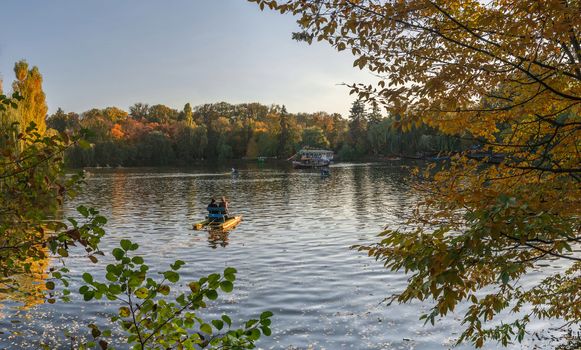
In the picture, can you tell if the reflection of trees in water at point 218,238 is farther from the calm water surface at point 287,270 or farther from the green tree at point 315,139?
the green tree at point 315,139

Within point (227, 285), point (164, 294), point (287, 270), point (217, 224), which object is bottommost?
point (287, 270)

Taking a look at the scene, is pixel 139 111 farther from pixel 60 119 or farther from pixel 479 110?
pixel 479 110

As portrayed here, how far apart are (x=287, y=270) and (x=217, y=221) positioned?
10944mm

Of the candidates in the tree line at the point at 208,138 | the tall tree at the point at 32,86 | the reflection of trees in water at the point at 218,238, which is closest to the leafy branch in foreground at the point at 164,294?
the reflection of trees in water at the point at 218,238

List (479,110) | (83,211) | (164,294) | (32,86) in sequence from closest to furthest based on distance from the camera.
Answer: (164,294)
(83,211)
(479,110)
(32,86)

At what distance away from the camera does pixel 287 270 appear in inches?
777

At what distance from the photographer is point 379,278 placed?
1797 cm

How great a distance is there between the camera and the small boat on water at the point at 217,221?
28.7m

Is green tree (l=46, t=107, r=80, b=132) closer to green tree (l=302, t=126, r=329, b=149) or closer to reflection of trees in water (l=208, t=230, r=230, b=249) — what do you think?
green tree (l=302, t=126, r=329, b=149)

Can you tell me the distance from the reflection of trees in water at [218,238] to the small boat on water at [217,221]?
0.59 metres

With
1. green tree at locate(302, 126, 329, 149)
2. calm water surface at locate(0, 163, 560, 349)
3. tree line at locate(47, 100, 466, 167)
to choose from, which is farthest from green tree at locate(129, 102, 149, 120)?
calm water surface at locate(0, 163, 560, 349)

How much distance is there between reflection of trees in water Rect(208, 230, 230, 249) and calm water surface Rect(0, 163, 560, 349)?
0.15 m

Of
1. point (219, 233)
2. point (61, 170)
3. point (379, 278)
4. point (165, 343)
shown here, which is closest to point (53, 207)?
point (61, 170)

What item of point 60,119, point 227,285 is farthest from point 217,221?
point 60,119
